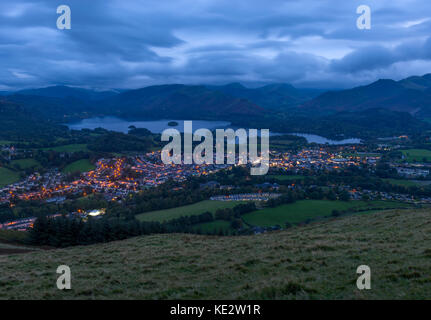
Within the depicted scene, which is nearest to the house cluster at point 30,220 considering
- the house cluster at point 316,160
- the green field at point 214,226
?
the green field at point 214,226

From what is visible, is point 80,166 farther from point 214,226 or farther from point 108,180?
point 214,226

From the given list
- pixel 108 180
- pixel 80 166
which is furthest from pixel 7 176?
pixel 108 180

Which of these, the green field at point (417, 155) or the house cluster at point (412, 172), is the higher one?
the green field at point (417, 155)

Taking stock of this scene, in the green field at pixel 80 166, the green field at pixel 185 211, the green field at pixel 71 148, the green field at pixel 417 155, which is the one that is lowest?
the green field at pixel 185 211

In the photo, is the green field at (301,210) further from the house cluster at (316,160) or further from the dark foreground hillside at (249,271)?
the house cluster at (316,160)

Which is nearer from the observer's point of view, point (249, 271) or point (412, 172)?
point (249, 271)
